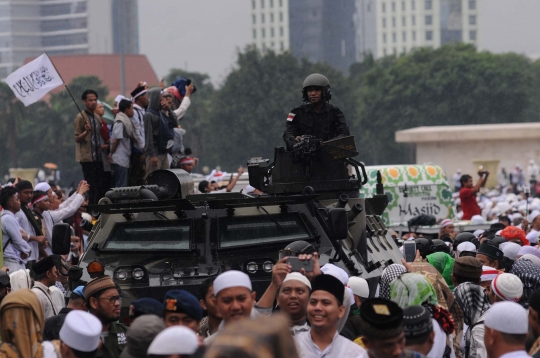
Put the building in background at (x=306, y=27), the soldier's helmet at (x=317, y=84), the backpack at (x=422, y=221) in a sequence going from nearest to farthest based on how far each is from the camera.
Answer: the soldier's helmet at (x=317, y=84) < the backpack at (x=422, y=221) < the building in background at (x=306, y=27)

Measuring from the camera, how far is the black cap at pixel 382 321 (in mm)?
6536

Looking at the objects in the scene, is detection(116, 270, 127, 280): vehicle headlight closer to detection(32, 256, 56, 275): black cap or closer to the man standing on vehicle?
detection(32, 256, 56, 275): black cap

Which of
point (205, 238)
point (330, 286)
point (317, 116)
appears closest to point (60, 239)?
point (205, 238)

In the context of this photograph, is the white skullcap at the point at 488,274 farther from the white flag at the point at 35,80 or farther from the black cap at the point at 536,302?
the white flag at the point at 35,80

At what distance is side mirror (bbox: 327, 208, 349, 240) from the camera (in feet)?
36.4

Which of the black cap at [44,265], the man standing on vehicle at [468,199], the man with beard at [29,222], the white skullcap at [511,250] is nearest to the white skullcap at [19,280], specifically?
the black cap at [44,265]

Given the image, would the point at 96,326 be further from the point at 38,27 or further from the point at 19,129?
the point at 38,27

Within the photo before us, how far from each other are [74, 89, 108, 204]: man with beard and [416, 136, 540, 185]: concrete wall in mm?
52194

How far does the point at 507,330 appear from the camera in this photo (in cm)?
667

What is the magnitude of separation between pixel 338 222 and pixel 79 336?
4652 mm

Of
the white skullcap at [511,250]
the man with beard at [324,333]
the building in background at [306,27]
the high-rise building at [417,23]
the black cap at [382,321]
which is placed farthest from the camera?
the high-rise building at [417,23]

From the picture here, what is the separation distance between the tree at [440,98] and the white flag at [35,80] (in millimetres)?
84150

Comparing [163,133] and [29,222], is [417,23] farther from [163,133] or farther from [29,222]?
[29,222]

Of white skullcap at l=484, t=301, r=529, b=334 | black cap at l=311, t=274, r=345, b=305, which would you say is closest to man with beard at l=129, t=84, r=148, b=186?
black cap at l=311, t=274, r=345, b=305
